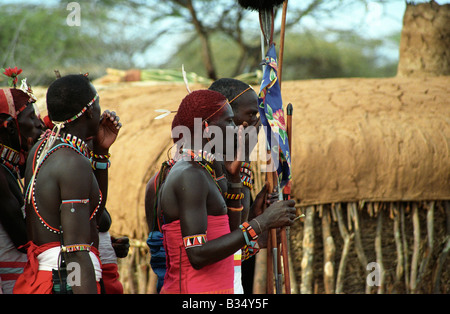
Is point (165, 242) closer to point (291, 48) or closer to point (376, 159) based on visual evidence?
point (376, 159)

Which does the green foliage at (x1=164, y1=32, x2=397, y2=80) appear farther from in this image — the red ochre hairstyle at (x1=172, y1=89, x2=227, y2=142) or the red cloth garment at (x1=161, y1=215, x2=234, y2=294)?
the red cloth garment at (x1=161, y1=215, x2=234, y2=294)

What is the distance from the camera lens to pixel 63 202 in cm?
257

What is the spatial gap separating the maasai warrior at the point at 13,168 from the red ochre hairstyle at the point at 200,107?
0.90 metres

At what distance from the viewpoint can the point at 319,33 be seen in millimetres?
16594

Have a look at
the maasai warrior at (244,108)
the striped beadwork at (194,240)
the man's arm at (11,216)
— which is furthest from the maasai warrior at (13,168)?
the maasai warrior at (244,108)

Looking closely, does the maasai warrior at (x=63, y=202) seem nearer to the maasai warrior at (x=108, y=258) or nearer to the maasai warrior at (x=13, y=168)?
the maasai warrior at (x=13, y=168)

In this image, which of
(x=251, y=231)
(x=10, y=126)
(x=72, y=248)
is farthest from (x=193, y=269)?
(x=10, y=126)

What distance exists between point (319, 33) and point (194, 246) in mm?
14693

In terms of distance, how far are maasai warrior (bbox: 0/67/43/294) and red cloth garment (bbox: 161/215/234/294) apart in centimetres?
78

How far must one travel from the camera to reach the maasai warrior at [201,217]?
2.71m

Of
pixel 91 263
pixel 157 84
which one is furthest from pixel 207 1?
Answer: pixel 91 263

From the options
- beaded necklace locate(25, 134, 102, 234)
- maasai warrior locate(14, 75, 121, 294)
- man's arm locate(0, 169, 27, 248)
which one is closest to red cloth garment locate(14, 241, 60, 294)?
maasai warrior locate(14, 75, 121, 294)

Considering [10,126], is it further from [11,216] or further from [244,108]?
[244,108]

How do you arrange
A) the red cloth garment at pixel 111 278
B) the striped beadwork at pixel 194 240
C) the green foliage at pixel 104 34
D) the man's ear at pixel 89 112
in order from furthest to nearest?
the green foliage at pixel 104 34, the red cloth garment at pixel 111 278, the man's ear at pixel 89 112, the striped beadwork at pixel 194 240
